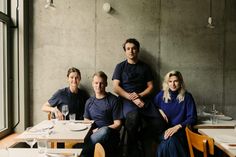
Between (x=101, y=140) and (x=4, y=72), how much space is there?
1816 millimetres

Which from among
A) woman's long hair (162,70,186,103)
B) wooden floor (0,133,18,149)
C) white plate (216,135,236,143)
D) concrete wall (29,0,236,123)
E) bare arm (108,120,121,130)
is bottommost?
wooden floor (0,133,18,149)

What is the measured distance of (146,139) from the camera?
4.22m

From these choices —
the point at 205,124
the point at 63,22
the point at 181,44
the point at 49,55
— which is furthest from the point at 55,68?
the point at 205,124

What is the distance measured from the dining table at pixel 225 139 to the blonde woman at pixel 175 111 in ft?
1.62

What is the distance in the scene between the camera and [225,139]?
2.63 m

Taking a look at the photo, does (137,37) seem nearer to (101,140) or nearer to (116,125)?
(116,125)

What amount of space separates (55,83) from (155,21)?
1.84 m

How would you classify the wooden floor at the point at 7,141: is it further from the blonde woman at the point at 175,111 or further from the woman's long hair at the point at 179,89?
the woman's long hair at the point at 179,89

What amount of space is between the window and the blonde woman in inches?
84.4

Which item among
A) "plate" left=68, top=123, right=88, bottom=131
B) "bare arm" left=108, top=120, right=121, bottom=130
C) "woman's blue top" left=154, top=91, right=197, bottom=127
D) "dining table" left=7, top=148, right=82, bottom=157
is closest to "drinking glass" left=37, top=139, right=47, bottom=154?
"dining table" left=7, top=148, right=82, bottom=157

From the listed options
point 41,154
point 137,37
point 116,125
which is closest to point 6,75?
A: point 116,125

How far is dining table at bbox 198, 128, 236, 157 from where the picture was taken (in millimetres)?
2310

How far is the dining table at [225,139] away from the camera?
7.58 feet

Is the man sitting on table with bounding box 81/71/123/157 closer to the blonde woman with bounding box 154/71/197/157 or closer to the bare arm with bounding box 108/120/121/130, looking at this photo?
the bare arm with bounding box 108/120/121/130
